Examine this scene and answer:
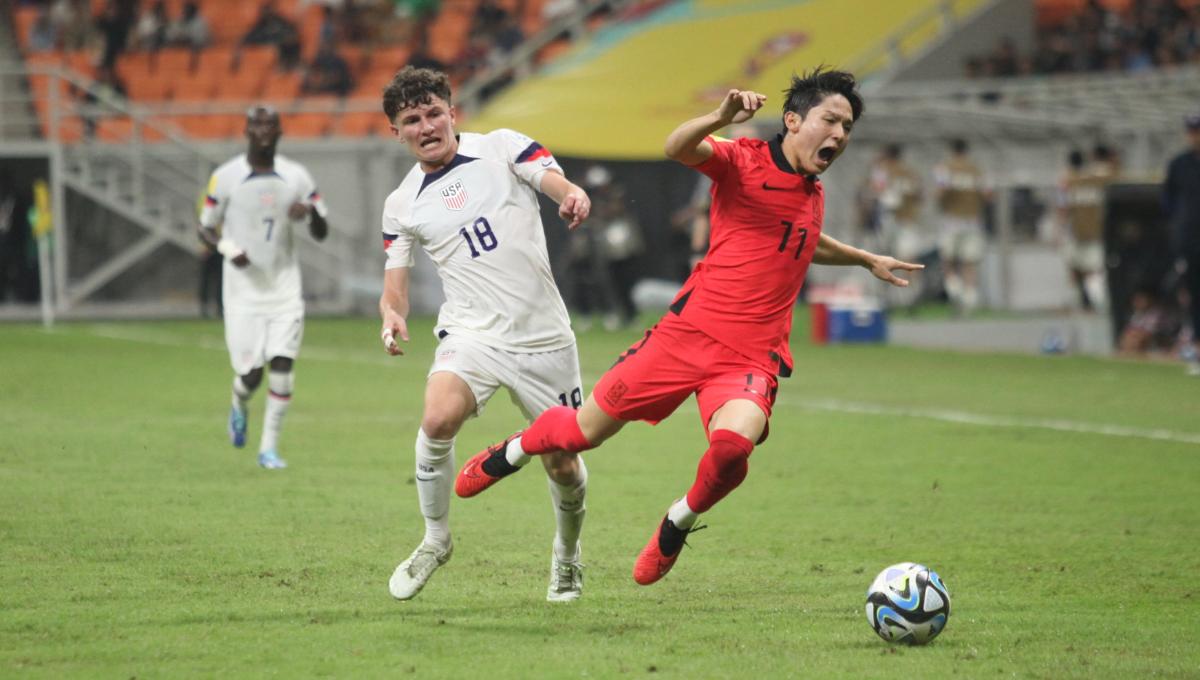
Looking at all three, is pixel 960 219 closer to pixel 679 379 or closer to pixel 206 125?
pixel 206 125

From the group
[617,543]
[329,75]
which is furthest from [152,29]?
[617,543]

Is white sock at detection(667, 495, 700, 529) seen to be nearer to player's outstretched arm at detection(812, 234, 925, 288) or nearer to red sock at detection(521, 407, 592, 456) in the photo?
red sock at detection(521, 407, 592, 456)

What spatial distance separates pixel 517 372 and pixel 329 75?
26.7 meters

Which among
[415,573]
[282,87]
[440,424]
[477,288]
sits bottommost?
[282,87]

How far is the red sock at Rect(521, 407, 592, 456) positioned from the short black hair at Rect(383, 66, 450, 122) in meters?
1.43

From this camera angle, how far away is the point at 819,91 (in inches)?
287

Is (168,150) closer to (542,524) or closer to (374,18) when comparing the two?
(374,18)

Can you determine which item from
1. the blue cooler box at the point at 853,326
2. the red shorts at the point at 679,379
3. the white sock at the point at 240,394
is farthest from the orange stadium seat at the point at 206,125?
the red shorts at the point at 679,379

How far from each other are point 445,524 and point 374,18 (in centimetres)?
2958

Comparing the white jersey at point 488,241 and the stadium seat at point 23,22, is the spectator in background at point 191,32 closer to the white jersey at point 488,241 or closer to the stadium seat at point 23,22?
the stadium seat at point 23,22

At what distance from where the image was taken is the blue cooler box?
23250mm

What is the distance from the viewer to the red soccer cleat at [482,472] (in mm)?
7535

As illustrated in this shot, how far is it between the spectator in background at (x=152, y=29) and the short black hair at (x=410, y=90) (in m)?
29.9

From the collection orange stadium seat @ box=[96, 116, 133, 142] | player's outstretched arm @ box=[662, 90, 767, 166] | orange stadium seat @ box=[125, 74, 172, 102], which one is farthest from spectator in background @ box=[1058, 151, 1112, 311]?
orange stadium seat @ box=[125, 74, 172, 102]
